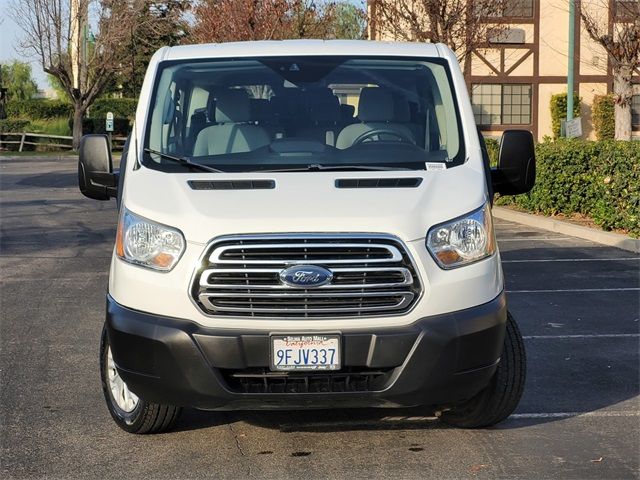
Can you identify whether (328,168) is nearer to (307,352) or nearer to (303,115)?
(303,115)

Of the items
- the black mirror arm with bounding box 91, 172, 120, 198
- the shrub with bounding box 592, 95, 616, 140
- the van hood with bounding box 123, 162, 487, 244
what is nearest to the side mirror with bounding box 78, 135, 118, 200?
the black mirror arm with bounding box 91, 172, 120, 198

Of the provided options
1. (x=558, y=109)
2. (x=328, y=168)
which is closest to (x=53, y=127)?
(x=558, y=109)

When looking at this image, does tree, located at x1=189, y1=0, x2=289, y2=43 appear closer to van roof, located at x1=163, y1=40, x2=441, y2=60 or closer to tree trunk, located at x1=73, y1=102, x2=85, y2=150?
tree trunk, located at x1=73, y1=102, x2=85, y2=150

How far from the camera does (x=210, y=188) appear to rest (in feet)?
18.8

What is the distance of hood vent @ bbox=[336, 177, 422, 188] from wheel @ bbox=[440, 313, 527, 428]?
1.05 m

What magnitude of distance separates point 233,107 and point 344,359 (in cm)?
194

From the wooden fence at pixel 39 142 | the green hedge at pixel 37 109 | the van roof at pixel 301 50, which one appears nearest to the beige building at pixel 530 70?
the wooden fence at pixel 39 142

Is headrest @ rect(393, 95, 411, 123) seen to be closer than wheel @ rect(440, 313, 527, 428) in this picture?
No

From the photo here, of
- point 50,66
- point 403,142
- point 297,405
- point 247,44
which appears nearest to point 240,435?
point 297,405

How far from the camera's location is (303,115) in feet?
21.4

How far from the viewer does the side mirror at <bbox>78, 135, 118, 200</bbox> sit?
6.44m

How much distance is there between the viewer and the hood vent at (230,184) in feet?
18.8

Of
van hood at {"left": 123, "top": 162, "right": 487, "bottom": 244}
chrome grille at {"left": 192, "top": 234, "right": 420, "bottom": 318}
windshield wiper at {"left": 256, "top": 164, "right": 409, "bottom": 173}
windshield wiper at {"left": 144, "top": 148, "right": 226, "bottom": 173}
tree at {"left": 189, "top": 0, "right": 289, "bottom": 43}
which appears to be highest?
tree at {"left": 189, "top": 0, "right": 289, "bottom": 43}

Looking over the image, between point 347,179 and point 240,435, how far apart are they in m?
1.52
